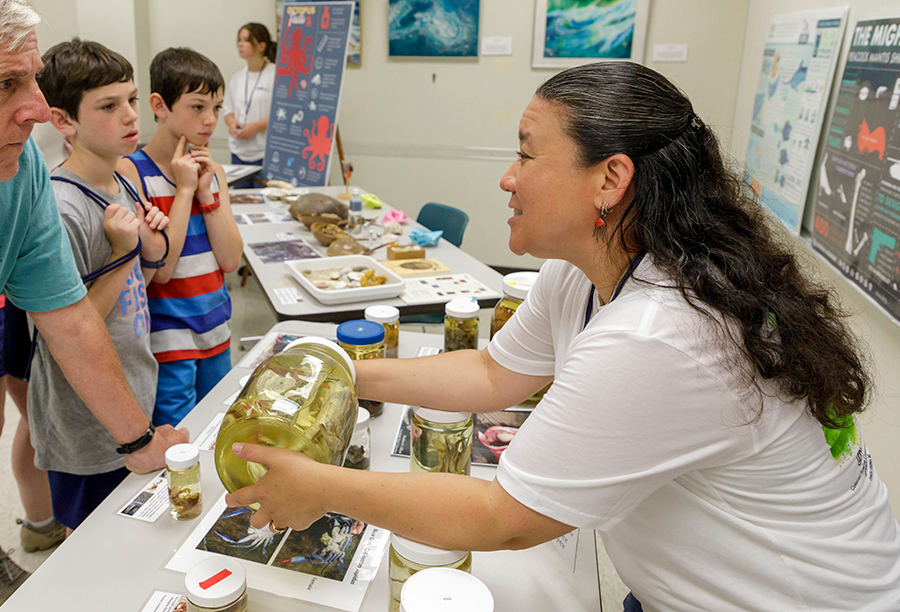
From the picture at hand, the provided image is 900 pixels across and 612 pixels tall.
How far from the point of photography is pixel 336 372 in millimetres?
981

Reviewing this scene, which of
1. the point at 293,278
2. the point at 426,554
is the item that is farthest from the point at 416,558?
the point at 293,278

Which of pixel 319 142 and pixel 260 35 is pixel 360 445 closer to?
pixel 319 142

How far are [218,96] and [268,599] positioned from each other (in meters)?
1.70

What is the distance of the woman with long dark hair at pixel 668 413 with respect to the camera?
0.77 m

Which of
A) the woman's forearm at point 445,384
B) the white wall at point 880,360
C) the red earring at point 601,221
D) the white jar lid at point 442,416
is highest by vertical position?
the red earring at point 601,221

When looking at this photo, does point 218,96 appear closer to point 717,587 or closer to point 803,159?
point 717,587

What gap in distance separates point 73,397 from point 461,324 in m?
0.96

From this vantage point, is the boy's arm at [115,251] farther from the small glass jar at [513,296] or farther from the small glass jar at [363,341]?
the small glass jar at [513,296]

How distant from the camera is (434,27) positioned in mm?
4812

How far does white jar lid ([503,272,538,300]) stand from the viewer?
1521 mm

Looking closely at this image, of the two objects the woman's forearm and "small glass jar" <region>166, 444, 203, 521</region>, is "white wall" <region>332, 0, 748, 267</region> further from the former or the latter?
"small glass jar" <region>166, 444, 203, 521</region>

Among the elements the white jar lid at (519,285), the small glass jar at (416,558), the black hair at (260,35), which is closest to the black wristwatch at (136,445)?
the small glass jar at (416,558)

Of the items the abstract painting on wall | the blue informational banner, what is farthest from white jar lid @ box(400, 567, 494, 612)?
the abstract painting on wall

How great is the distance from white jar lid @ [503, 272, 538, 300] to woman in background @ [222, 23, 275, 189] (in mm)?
3778
